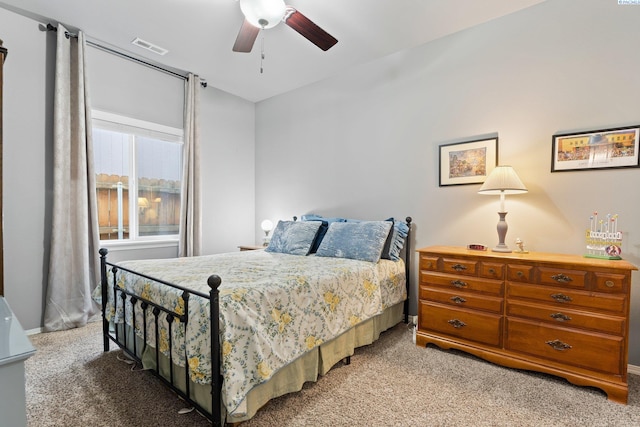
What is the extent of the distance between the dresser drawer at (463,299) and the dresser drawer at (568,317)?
0.09 meters

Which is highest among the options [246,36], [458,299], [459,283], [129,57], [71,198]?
[129,57]

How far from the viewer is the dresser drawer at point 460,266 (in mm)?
2340

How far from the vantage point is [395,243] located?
2980mm

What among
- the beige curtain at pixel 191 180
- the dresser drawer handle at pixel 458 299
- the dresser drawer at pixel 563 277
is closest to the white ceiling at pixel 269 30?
the beige curtain at pixel 191 180

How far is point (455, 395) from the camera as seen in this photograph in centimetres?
187

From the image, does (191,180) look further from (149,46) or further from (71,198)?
(149,46)

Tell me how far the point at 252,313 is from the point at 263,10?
1.97 meters

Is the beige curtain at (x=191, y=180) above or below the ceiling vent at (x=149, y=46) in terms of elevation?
below

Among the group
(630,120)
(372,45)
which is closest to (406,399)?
(630,120)

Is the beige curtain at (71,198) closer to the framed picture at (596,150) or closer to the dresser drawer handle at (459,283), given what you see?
the dresser drawer handle at (459,283)

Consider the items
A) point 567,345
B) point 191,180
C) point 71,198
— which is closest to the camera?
point 567,345

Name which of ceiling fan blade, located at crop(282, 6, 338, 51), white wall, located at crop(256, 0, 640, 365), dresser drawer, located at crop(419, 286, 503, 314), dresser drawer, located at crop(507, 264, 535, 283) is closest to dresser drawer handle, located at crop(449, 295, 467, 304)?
dresser drawer, located at crop(419, 286, 503, 314)

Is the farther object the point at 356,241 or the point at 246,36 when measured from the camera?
the point at 356,241

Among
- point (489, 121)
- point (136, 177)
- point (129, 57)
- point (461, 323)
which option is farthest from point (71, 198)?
point (489, 121)
